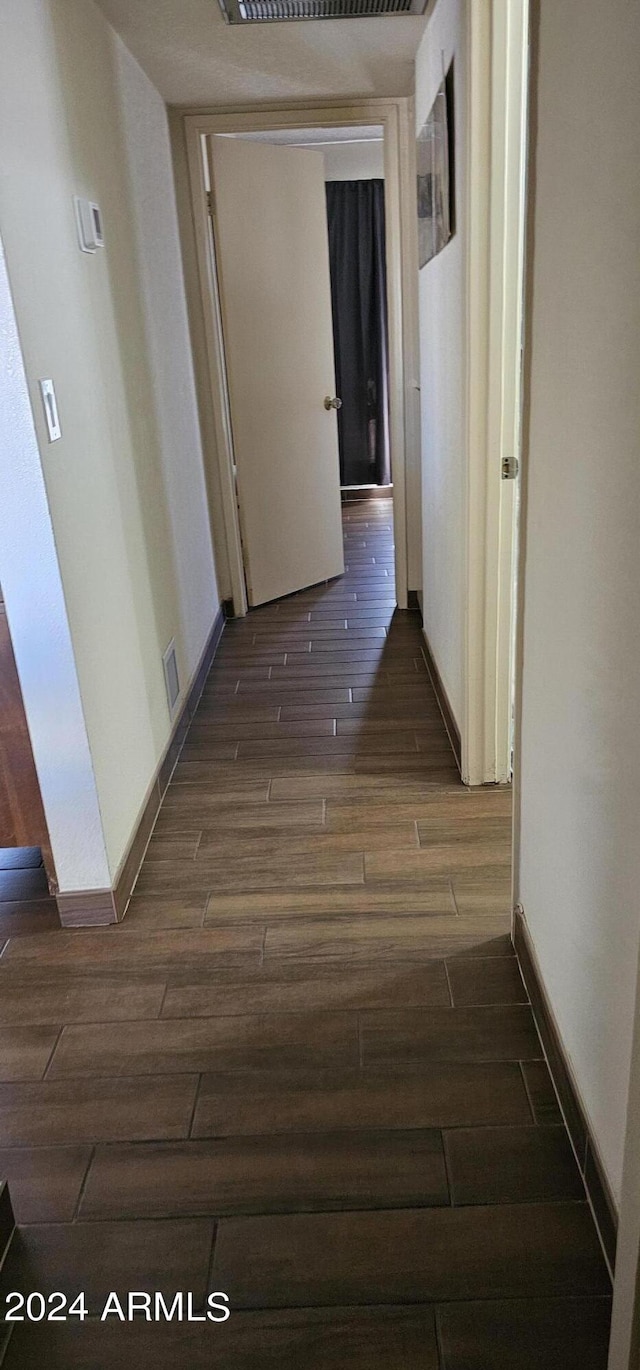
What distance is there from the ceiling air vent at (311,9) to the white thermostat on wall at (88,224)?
73 cm

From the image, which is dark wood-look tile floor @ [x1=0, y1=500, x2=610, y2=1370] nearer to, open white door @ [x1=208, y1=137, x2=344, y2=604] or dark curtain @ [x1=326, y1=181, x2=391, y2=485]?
open white door @ [x1=208, y1=137, x2=344, y2=604]

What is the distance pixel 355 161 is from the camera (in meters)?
5.89

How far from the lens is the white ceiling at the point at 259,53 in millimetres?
2697

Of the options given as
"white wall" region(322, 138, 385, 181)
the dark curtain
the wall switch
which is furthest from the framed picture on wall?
the dark curtain

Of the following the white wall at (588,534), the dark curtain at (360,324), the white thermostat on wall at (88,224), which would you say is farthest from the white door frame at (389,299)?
the white wall at (588,534)

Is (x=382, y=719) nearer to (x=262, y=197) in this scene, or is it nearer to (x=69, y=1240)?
(x=69, y=1240)

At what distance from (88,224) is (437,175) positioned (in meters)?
1.04

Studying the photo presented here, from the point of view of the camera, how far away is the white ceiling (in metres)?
2.70

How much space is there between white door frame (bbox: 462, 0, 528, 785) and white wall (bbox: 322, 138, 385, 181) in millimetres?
4005

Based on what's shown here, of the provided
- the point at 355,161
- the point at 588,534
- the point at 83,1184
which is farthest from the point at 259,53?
the point at 83,1184

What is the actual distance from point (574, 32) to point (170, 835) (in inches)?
79.3

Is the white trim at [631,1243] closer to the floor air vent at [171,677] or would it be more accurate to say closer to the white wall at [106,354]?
the white wall at [106,354]

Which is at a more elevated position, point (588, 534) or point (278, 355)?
point (278, 355)

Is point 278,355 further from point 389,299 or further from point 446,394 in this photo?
point 446,394
